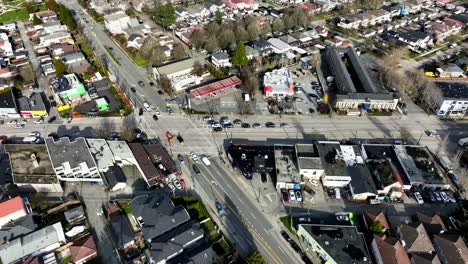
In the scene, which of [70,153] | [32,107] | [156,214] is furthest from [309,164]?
[32,107]

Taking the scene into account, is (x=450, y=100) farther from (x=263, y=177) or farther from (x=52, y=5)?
(x=52, y=5)

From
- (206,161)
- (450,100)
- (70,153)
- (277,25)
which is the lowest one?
(206,161)

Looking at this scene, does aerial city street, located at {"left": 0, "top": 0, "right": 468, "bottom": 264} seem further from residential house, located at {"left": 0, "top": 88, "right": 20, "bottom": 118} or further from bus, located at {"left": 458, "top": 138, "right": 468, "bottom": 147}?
bus, located at {"left": 458, "top": 138, "right": 468, "bottom": 147}

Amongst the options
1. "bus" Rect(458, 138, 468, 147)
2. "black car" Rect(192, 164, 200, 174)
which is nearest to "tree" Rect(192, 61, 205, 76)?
"black car" Rect(192, 164, 200, 174)

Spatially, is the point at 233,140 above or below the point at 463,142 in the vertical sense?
below

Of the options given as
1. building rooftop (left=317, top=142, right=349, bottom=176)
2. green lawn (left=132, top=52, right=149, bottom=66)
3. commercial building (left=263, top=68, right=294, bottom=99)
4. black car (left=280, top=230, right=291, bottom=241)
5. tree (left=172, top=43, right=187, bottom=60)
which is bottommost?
black car (left=280, top=230, right=291, bottom=241)

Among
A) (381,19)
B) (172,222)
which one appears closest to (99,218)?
(172,222)

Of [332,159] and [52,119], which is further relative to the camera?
[52,119]
